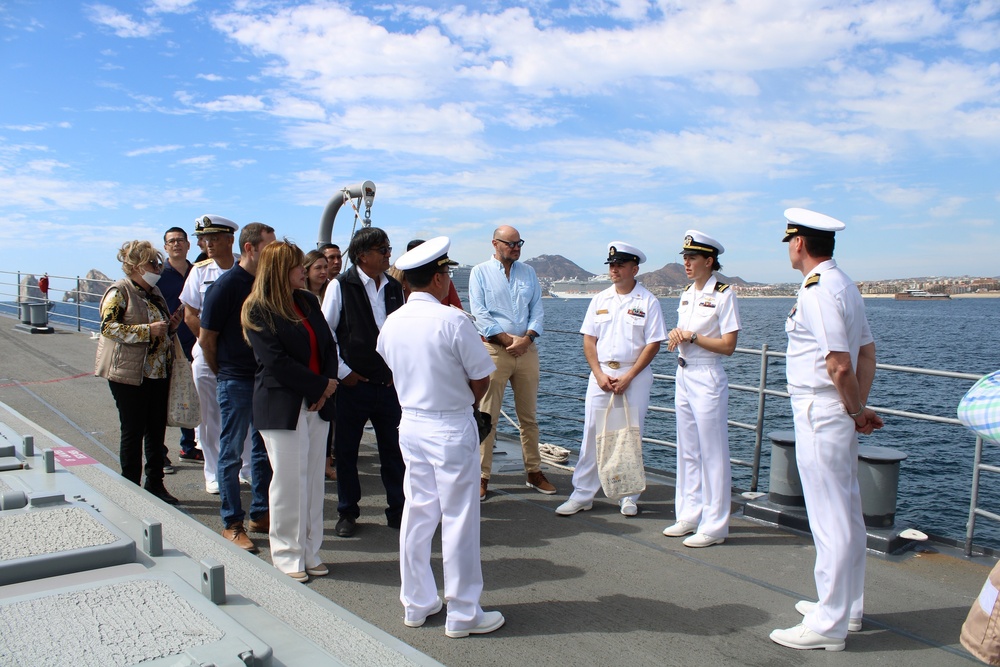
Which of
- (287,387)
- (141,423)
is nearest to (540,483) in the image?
(287,387)

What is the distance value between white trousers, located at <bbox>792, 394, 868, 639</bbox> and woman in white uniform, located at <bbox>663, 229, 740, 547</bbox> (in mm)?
1177

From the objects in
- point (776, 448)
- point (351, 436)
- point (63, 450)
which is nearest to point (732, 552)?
point (776, 448)

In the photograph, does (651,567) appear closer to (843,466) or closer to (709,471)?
(709,471)

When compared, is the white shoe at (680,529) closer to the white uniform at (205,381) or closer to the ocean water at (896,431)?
the ocean water at (896,431)

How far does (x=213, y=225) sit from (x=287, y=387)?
1.88m

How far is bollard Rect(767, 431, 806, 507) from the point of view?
16.0ft

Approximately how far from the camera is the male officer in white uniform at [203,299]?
510cm

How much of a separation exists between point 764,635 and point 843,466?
856mm

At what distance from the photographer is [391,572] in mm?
4062

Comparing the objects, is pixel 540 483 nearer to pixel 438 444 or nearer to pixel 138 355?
pixel 438 444

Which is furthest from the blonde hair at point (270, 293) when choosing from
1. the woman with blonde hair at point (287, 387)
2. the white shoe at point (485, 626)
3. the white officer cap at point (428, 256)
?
the white shoe at point (485, 626)

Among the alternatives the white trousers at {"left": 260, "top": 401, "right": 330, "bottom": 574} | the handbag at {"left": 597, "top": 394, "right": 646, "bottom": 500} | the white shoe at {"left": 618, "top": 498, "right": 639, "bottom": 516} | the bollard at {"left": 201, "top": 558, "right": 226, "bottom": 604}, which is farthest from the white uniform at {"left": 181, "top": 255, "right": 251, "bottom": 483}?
the bollard at {"left": 201, "top": 558, "right": 226, "bottom": 604}

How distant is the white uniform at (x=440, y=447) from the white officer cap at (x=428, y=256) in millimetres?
148

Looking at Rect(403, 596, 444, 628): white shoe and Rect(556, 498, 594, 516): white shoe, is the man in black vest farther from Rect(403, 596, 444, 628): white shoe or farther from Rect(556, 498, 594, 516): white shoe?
Rect(403, 596, 444, 628): white shoe
